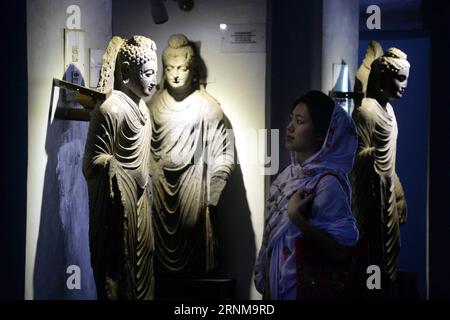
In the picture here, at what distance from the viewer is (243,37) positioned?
4246 millimetres

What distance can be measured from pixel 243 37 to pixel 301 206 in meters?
0.84

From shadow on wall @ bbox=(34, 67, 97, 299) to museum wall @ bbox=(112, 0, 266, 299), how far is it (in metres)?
0.43

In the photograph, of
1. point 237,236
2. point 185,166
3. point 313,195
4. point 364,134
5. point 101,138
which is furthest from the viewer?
point 185,166

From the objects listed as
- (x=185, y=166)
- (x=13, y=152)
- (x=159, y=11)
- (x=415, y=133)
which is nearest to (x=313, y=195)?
(x=415, y=133)

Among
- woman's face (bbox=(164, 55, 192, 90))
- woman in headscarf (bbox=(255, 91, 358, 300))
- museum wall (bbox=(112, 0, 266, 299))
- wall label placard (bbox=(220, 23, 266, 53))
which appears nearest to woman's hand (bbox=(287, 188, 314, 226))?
woman in headscarf (bbox=(255, 91, 358, 300))

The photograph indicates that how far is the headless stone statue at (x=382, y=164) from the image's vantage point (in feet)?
14.1

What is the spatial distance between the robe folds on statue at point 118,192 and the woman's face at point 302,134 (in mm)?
688

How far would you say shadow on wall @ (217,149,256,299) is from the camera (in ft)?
14.2

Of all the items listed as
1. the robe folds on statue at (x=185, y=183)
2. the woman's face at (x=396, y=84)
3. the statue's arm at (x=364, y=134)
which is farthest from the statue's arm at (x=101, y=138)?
the woman's face at (x=396, y=84)

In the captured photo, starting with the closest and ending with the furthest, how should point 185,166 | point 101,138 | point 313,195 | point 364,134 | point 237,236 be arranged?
point 313,195 < point 101,138 < point 364,134 < point 237,236 < point 185,166

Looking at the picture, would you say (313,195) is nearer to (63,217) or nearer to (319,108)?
(319,108)

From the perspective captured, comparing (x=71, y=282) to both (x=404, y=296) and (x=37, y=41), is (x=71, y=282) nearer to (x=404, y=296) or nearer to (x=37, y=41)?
(x=37, y=41)

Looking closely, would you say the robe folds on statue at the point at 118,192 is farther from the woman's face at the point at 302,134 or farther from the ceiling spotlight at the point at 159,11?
the woman's face at the point at 302,134

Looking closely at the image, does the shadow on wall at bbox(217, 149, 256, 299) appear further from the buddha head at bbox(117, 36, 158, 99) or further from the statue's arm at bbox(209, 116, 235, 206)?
the buddha head at bbox(117, 36, 158, 99)
